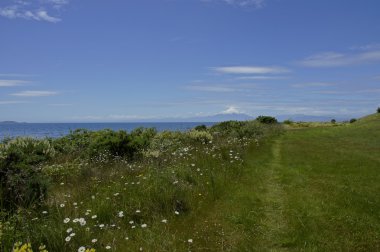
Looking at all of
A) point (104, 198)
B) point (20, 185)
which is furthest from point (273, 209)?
point (20, 185)

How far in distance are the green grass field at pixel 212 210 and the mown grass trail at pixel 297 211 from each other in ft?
0.07

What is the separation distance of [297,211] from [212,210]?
80.4 inches

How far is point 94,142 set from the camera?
16.6 m

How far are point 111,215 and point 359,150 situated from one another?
17.3 m

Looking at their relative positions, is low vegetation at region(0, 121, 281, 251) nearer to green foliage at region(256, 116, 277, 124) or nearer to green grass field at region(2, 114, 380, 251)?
green grass field at region(2, 114, 380, 251)

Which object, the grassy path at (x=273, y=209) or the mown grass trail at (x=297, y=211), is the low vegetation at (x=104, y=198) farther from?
the grassy path at (x=273, y=209)

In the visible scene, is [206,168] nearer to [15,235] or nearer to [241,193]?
[241,193]

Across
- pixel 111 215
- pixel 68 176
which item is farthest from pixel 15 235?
pixel 68 176

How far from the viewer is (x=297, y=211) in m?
9.75

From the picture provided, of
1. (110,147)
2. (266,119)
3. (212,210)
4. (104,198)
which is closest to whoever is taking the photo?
(104,198)

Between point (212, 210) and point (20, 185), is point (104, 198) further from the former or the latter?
point (212, 210)

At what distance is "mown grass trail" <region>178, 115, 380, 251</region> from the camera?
304 inches

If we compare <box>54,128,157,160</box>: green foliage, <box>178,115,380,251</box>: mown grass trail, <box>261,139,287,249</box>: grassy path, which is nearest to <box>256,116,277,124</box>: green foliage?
<box>178,115,380,251</box>: mown grass trail

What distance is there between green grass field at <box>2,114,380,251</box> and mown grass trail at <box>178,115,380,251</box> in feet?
0.07
